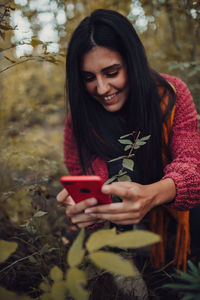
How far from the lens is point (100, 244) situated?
0.48 meters

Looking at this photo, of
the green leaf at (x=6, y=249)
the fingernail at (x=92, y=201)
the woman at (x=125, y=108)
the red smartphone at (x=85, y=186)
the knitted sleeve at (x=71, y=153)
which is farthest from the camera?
the knitted sleeve at (x=71, y=153)

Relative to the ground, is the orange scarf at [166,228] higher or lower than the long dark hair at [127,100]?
lower

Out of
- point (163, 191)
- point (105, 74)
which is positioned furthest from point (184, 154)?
point (105, 74)

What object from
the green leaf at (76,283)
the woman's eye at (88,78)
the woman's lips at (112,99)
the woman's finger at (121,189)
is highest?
the woman's eye at (88,78)

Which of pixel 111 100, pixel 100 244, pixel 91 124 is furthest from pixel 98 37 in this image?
pixel 100 244

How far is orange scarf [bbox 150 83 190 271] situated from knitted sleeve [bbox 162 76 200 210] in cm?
7

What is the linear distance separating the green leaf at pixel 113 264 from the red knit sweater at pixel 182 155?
0.64m

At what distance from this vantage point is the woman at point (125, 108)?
118 cm

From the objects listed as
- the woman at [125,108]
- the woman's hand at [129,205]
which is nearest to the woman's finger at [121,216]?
the woman's hand at [129,205]

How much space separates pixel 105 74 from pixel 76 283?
115 centimetres

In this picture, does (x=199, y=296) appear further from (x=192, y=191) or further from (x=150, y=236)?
(x=192, y=191)

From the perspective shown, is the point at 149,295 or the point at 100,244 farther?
the point at 149,295

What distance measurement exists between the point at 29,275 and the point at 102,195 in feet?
3.18

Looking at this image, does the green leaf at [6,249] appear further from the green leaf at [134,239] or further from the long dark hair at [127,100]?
the long dark hair at [127,100]
